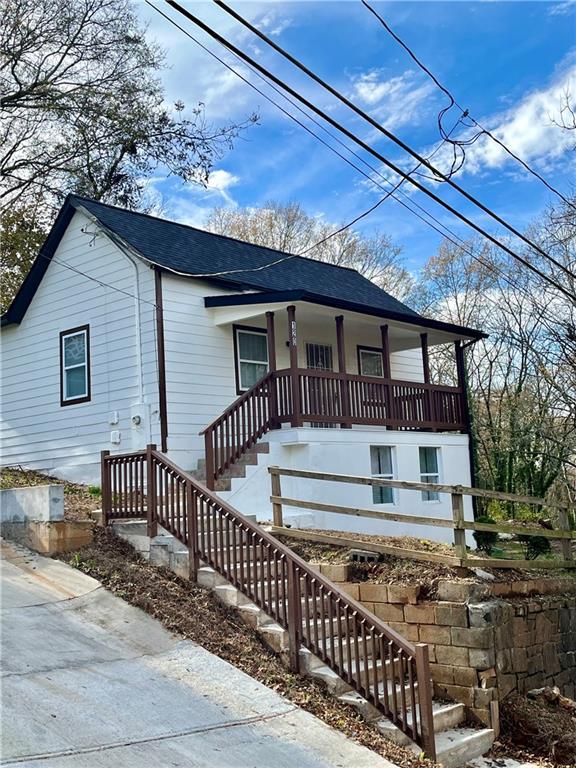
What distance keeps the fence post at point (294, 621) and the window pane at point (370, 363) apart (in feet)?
37.3

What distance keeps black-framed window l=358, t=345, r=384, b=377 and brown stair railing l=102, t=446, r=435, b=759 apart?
917 cm

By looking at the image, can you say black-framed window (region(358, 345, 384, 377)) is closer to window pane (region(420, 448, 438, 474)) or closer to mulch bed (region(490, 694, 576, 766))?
window pane (region(420, 448, 438, 474))

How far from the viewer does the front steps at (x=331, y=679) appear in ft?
21.9

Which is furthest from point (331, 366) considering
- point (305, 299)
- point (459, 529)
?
point (459, 529)

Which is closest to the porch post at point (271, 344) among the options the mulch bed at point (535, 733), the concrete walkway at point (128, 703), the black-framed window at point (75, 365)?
the black-framed window at point (75, 365)

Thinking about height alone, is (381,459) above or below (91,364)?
below

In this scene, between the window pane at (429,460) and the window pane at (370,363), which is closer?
the window pane at (429,460)

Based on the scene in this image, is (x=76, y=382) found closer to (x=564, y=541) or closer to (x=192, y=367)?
(x=192, y=367)

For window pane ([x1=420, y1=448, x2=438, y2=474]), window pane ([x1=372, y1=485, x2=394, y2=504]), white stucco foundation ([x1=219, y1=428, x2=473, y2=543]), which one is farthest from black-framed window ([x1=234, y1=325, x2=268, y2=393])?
window pane ([x1=420, y1=448, x2=438, y2=474])

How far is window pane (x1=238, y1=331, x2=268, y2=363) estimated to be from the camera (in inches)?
607

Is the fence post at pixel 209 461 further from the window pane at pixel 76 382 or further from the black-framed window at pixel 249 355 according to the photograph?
the window pane at pixel 76 382

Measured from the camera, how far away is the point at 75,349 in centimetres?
1559

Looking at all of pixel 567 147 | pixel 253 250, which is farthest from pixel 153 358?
pixel 567 147

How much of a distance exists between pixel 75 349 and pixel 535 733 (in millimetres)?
11235
